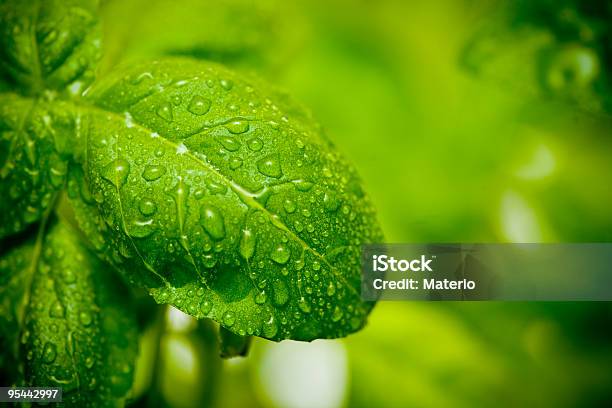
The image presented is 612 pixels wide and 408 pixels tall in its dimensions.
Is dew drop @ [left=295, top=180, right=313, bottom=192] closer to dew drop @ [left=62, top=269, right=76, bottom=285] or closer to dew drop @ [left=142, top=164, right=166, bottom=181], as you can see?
dew drop @ [left=142, top=164, right=166, bottom=181]

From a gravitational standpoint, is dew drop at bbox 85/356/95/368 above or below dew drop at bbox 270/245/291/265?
below

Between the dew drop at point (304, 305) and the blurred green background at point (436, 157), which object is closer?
the dew drop at point (304, 305)

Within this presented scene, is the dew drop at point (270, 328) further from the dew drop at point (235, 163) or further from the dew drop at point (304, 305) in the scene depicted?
the dew drop at point (235, 163)

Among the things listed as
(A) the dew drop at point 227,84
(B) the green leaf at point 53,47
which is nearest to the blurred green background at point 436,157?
(B) the green leaf at point 53,47

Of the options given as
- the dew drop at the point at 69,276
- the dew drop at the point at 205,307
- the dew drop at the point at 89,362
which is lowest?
the dew drop at the point at 89,362

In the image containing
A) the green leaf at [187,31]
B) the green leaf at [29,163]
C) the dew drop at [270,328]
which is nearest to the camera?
the dew drop at [270,328]

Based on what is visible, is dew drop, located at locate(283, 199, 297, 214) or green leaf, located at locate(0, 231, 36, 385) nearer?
dew drop, located at locate(283, 199, 297, 214)

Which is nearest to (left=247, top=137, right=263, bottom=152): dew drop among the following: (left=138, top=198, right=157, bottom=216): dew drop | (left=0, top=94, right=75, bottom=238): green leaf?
(left=138, top=198, right=157, bottom=216): dew drop

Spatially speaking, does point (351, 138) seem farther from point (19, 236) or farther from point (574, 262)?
point (19, 236)
